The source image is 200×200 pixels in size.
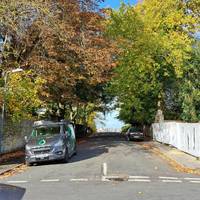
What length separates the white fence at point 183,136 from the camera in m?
26.8

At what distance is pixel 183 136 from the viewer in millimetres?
31453

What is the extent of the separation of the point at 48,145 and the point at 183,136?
10.4m

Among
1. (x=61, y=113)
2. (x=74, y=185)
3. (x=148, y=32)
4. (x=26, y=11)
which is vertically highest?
(x=148, y=32)

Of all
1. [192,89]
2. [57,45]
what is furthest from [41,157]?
[192,89]

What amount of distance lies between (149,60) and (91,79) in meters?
15.1

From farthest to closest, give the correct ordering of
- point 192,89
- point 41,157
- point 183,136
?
1. point 192,89
2. point 183,136
3. point 41,157

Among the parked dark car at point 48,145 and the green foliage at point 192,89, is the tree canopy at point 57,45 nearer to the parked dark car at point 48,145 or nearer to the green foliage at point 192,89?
the parked dark car at point 48,145

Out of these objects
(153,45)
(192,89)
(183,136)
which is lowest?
(183,136)

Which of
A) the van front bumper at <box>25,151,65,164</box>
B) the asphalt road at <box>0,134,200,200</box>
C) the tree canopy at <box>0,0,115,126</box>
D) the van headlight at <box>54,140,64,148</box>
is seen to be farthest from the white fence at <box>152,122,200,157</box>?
the van front bumper at <box>25,151,65,164</box>

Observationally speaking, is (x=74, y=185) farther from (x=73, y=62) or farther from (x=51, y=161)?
(x=73, y=62)

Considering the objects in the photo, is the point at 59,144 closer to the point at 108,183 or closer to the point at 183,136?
the point at 108,183

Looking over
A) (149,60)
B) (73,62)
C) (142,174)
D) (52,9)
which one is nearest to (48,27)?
(52,9)

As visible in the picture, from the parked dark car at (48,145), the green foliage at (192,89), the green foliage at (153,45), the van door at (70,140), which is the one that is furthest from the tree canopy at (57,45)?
the green foliage at (153,45)

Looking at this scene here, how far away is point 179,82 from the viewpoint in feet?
173
